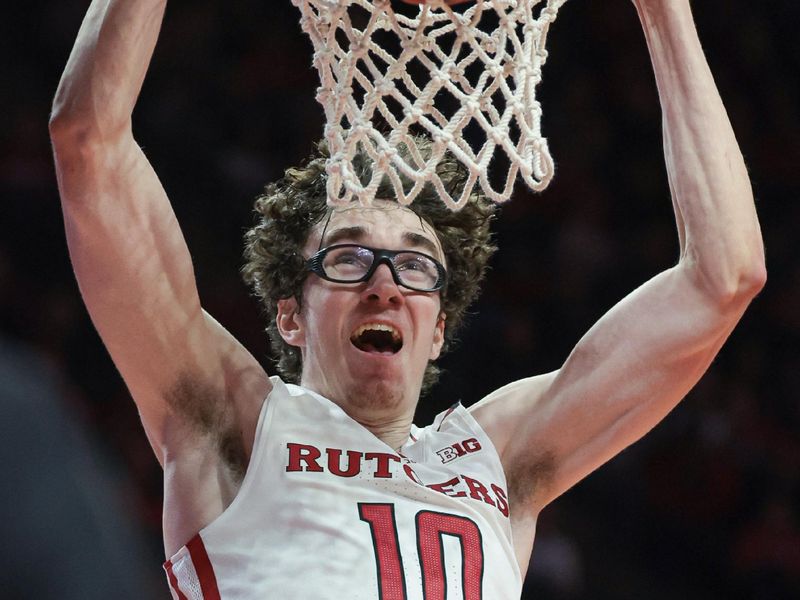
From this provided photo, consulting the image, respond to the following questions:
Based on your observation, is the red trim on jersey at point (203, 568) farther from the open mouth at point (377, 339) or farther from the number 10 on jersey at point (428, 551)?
the open mouth at point (377, 339)

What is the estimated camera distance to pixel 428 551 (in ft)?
8.76

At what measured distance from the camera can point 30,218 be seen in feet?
16.6

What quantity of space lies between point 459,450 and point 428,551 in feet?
1.23

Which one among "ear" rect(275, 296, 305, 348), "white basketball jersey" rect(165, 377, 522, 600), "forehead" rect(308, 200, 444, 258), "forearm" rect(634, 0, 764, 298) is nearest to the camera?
"white basketball jersey" rect(165, 377, 522, 600)

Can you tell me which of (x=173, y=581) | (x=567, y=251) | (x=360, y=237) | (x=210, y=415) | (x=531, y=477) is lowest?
(x=173, y=581)

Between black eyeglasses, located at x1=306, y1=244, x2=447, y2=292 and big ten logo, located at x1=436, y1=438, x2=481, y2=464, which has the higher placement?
black eyeglasses, located at x1=306, y1=244, x2=447, y2=292

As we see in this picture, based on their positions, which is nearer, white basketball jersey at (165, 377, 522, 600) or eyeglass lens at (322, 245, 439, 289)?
white basketball jersey at (165, 377, 522, 600)

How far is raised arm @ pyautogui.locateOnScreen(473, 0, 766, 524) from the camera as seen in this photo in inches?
113

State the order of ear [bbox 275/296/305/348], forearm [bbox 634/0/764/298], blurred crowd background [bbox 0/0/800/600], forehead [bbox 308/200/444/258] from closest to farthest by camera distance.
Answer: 1. forearm [bbox 634/0/764/298]
2. forehead [bbox 308/200/444/258]
3. ear [bbox 275/296/305/348]
4. blurred crowd background [bbox 0/0/800/600]

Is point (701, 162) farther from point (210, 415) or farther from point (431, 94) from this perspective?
point (210, 415)

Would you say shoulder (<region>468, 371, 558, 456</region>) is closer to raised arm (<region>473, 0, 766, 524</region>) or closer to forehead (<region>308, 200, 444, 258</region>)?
raised arm (<region>473, 0, 766, 524</region>)

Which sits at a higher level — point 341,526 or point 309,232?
point 309,232

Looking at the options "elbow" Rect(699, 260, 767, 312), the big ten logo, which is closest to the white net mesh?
"elbow" Rect(699, 260, 767, 312)

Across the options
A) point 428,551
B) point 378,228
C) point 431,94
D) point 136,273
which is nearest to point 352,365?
point 378,228
